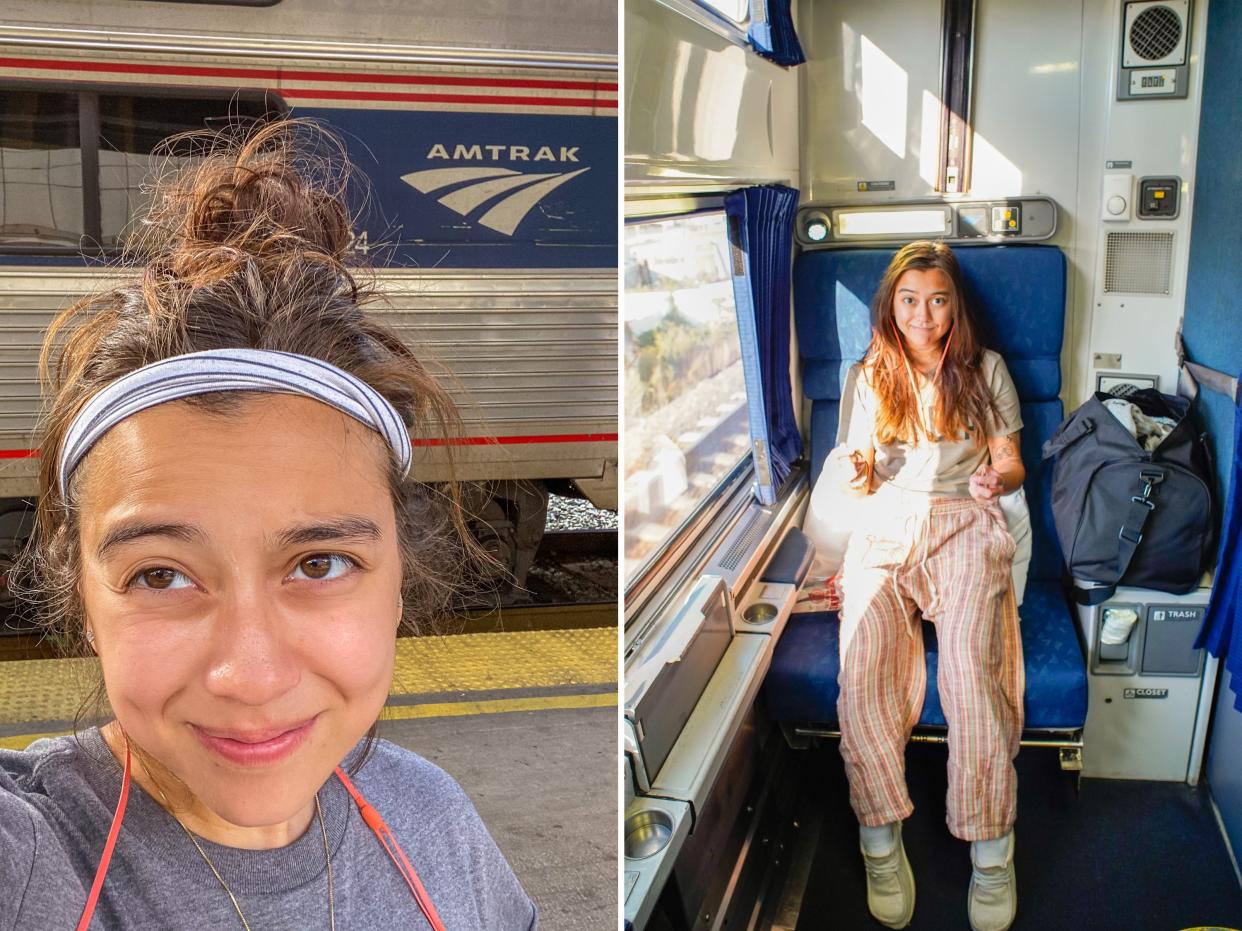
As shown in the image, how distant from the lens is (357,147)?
3.10 m

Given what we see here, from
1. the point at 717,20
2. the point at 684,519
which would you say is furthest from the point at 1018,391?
the point at 717,20

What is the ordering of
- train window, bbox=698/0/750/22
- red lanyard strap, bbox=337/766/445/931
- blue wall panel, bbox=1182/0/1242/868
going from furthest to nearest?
train window, bbox=698/0/750/22
blue wall panel, bbox=1182/0/1242/868
red lanyard strap, bbox=337/766/445/931

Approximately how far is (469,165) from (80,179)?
43.4 inches

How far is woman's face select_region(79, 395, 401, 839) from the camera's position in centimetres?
69

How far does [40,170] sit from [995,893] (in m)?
2.58

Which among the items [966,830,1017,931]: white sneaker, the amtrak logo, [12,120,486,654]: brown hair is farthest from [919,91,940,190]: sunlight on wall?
the amtrak logo

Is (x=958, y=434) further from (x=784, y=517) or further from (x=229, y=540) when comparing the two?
(x=229, y=540)

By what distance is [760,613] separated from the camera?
1.52 meters

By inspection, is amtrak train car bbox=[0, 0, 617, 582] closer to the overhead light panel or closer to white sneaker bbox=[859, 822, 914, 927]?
the overhead light panel

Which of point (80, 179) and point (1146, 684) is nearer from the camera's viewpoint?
point (1146, 684)

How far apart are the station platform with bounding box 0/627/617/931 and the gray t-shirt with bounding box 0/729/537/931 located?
104cm

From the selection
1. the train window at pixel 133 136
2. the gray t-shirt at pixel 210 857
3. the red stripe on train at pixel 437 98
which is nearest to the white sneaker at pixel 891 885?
the gray t-shirt at pixel 210 857

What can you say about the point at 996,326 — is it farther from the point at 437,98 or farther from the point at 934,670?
the point at 437,98

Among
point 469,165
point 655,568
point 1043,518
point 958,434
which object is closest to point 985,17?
point 958,434
